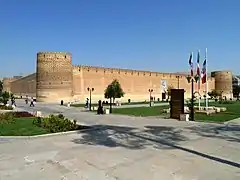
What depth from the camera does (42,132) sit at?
11.1 metres

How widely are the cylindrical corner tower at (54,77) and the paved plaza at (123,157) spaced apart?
108ft

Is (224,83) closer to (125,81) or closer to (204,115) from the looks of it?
(125,81)

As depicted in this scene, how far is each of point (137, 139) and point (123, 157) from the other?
2.65 metres

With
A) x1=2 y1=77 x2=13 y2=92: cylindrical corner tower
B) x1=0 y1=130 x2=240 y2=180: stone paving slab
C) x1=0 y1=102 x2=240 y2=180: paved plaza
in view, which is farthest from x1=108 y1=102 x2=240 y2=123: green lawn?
x1=2 y1=77 x2=13 y2=92: cylindrical corner tower

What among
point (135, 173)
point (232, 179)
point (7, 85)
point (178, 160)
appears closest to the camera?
point (232, 179)

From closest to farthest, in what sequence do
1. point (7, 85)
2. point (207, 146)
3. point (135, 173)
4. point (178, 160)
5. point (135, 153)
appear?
point (135, 173), point (178, 160), point (135, 153), point (207, 146), point (7, 85)

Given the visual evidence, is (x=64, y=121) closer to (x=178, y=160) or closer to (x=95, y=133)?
(x=95, y=133)

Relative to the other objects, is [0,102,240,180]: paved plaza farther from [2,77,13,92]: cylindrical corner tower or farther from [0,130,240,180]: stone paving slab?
[2,77,13,92]: cylindrical corner tower

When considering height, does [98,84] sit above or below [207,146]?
above

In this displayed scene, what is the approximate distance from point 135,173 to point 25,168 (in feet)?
6.97

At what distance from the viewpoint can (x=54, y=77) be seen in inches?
1732

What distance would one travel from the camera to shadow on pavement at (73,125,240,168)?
28.1 feet

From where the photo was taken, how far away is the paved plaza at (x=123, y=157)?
591cm

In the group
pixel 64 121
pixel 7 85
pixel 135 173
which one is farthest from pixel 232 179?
pixel 7 85
